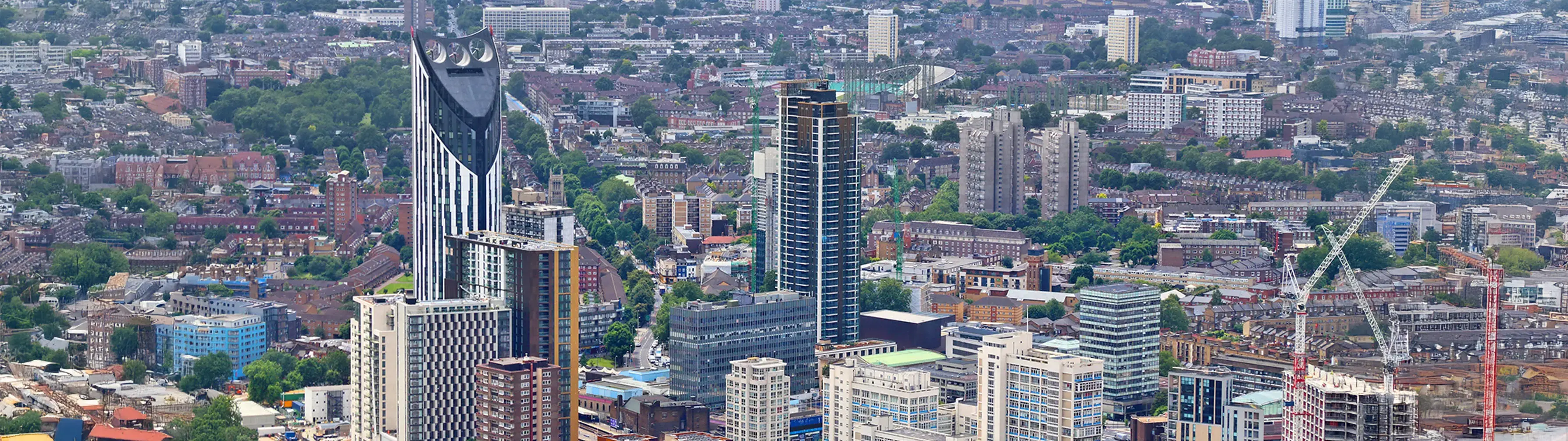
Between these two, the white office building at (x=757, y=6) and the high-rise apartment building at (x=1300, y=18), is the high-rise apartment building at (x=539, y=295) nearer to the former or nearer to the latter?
the high-rise apartment building at (x=1300, y=18)

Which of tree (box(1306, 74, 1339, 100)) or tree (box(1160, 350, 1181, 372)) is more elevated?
tree (box(1306, 74, 1339, 100))

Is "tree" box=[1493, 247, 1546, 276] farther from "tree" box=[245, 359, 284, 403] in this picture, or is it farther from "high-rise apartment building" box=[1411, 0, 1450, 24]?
"high-rise apartment building" box=[1411, 0, 1450, 24]

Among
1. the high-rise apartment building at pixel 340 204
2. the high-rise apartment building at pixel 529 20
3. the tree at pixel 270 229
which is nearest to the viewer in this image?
the tree at pixel 270 229

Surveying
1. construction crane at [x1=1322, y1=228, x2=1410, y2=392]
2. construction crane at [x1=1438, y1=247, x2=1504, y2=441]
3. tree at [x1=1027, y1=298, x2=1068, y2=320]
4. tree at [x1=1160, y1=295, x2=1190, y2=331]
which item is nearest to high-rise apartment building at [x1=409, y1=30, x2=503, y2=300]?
tree at [x1=1027, y1=298, x2=1068, y2=320]

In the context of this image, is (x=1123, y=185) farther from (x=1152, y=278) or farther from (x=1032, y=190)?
(x=1152, y=278)

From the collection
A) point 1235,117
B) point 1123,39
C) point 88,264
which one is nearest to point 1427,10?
point 1123,39

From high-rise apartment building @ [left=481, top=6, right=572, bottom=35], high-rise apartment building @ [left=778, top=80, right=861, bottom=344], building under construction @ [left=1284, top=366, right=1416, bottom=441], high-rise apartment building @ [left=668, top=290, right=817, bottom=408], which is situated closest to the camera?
building under construction @ [left=1284, top=366, right=1416, bottom=441]

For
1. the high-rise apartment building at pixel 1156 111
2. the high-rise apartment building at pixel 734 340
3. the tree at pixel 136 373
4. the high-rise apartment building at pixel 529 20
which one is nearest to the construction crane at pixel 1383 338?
the high-rise apartment building at pixel 734 340
